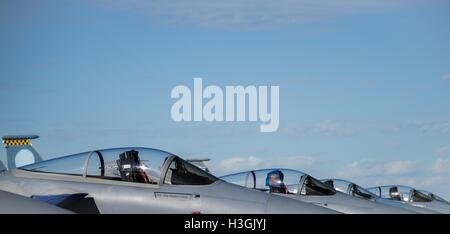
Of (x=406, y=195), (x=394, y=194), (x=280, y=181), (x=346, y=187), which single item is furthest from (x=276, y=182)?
(x=406, y=195)

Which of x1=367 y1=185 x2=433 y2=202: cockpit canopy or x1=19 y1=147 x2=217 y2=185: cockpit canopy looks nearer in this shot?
x1=19 y1=147 x2=217 y2=185: cockpit canopy

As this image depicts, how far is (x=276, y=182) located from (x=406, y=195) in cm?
1000

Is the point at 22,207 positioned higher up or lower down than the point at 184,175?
lower down

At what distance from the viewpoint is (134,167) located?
9.59 m

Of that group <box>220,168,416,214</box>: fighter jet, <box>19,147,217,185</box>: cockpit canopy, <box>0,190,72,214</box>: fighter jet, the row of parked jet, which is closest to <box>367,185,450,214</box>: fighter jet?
<box>220,168,416,214</box>: fighter jet

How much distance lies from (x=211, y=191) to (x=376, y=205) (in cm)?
585

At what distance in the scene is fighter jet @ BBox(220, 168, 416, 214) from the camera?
1313cm

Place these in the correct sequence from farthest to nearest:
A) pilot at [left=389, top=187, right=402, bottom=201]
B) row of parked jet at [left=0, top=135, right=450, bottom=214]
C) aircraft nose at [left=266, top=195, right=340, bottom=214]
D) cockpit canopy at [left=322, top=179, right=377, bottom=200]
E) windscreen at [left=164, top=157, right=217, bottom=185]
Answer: pilot at [left=389, top=187, right=402, bottom=201] → cockpit canopy at [left=322, top=179, right=377, bottom=200] → windscreen at [left=164, top=157, right=217, bottom=185] → row of parked jet at [left=0, top=135, right=450, bottom=214] → aircraft nose at [left=266, top=195, right=340, bottom=214]

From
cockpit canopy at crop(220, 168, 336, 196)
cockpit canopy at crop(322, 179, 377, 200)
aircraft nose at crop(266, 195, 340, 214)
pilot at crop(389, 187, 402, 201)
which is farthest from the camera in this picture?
pilot at crop(389, 187, 402, 201)

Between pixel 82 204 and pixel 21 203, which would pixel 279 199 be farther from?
pixel 21 203

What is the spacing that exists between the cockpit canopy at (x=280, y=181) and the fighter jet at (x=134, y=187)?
350 centimetres

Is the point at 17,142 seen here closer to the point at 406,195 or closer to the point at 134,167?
the point at 406,195

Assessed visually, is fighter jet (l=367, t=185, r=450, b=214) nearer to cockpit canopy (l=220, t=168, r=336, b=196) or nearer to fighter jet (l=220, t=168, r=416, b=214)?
fighter jet (l=220, t=168, r=416, b=214)

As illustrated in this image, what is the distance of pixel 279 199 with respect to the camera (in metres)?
9.19
